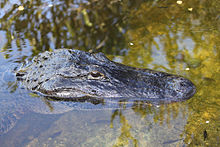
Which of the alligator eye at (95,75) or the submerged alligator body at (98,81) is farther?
the alligator eye at (95,75)

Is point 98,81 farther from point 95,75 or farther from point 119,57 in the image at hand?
point 119,57

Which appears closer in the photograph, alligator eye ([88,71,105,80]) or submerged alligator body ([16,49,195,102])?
submerged alligator body ([16,49,195,102])

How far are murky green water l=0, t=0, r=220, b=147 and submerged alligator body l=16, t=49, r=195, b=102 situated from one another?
7.3 inches

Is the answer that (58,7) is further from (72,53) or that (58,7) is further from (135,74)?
(135,74)

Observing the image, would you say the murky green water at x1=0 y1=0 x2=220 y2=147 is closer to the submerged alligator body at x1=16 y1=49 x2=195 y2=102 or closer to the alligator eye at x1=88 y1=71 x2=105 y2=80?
the submerged alligator body at x1=16 y1=49 x2=195 y2=102

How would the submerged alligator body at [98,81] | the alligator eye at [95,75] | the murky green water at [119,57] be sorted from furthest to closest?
1. the alligator eye at [95,75]
2. the submerged alligator body at [98,81]
3. the murky green water at [119,57]

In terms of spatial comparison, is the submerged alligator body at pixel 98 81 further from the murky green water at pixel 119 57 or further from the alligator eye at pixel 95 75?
the murky green water at pixel 119 57

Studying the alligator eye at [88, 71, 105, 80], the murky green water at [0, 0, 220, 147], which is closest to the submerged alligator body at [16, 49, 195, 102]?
the alligator eye at [88, 71, 105, 80]

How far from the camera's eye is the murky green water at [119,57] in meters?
3.04

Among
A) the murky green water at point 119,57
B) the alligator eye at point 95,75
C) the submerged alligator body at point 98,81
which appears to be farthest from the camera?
the alligator eye at point 95,75

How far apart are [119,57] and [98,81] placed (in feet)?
3.99

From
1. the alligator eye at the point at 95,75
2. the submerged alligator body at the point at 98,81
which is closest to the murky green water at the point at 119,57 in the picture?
the submerged alligator body at the point at 98,81

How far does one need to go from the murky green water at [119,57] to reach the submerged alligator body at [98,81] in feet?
0.61

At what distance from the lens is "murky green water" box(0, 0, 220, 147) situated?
3.04 m
